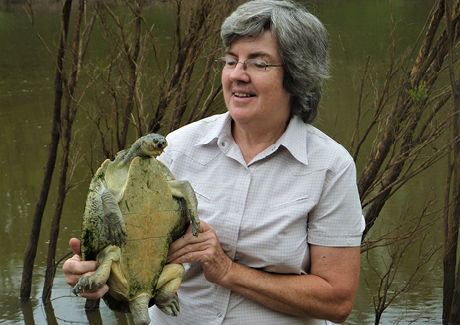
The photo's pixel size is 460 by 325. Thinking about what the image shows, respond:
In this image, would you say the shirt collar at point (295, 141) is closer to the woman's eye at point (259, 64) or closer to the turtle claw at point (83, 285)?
the woman's eye at point (259, 64)

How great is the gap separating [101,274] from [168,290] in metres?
0.21

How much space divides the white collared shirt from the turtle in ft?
0.68

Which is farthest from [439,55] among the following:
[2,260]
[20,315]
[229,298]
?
[2,260]

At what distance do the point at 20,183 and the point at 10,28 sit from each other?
9.46 meters

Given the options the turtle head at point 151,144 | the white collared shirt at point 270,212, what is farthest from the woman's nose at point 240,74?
the turtle head at point 151,144

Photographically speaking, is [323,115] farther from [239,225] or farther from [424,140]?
[239,225]

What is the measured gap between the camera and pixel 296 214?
175cm

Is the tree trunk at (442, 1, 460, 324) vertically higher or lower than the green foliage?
lower

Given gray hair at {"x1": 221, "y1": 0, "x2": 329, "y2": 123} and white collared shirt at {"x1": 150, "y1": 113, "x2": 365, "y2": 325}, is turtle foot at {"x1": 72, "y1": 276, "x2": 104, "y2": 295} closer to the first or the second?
white collared shirt at {"x1": 150, "y1": 113, "x2": 365, "y2": 325}

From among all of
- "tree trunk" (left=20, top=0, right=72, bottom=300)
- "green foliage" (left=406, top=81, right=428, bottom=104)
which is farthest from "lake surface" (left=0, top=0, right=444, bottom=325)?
"green foliage" (left=406, top=81, right=428, bottom=104)

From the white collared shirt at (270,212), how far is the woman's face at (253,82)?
0.13 m

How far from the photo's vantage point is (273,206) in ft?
5.85

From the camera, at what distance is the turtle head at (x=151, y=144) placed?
1.50 m

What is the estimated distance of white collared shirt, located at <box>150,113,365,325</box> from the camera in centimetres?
176
